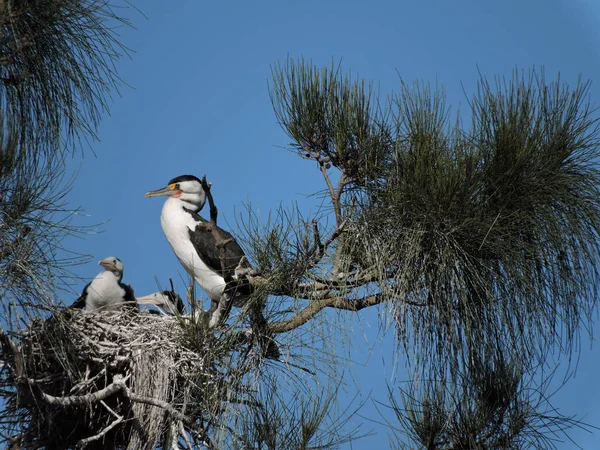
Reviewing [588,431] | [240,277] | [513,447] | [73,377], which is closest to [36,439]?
[73,377]

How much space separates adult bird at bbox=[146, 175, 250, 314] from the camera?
10.8 ft

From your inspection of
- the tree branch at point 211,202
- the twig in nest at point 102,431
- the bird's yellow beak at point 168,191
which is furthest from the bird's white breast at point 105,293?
the tree branch at point 211,202

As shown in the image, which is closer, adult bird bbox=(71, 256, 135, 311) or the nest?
the nest

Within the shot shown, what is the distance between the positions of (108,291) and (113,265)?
0.10m

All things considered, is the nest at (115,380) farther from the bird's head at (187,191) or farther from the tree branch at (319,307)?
the bird's head at (187,191)

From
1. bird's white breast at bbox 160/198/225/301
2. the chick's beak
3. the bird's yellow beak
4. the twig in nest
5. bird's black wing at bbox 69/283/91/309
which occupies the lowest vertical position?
the twig in nest

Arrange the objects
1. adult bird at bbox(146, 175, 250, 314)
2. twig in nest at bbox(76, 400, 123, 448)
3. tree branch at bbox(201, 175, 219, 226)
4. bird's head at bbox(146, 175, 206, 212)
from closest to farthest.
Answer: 1. tree branch at bbox(201, 175, 219, 226)
2. twig in nest at bbox(76, 400, 123, 448)
3. adult bird at bbox(146, 175, 250, 314)
4. bird's head at bbox(146, 175, 206, 212)

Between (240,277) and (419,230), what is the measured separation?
0.51 metres

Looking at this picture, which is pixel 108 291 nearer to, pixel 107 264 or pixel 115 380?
pixel 107 264

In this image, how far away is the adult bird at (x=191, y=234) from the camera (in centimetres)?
329

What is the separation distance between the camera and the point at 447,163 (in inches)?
100

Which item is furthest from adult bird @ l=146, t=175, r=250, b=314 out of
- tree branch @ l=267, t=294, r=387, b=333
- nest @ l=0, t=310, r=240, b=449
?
tree branch @ l=267, t=294, r=387, b=333

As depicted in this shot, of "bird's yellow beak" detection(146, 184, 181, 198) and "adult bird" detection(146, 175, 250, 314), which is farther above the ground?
"bird's yellow beak" detection(146, 184, 181, 198)

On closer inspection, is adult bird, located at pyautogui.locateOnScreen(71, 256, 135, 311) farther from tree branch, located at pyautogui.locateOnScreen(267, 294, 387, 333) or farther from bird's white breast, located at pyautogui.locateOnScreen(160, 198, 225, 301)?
tree branch, located at pyautogui.locateOnScreen(267, 294, 387, 333)
